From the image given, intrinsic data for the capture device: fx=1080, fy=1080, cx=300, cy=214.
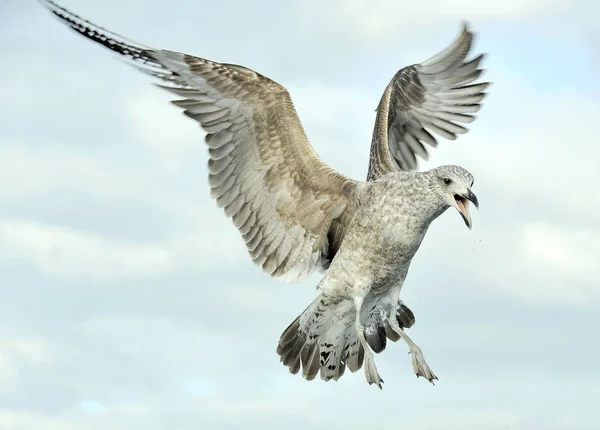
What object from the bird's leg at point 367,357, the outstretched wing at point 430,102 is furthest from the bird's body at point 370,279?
the outstretched wing at point 430,102

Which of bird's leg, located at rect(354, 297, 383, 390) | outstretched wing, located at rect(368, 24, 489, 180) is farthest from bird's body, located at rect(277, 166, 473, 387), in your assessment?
outstretched wing, located at rect(368, 24, 489, 180)

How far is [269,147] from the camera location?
10.8 metres

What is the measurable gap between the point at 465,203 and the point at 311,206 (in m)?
1.79

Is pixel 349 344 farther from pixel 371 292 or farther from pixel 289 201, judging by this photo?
pixel 289 201

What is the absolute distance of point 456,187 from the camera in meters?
9.92

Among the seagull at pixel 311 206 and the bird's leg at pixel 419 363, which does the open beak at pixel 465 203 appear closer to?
the seagull at pixel 311 206

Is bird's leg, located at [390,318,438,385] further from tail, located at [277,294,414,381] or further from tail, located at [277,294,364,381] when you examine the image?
tail, located at [277,294,364,381]

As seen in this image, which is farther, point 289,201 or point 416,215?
point 289,201

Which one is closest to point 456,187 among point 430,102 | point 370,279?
point 370,279

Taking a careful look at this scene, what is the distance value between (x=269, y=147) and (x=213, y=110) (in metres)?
0.66

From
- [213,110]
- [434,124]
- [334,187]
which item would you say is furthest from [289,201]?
[434,124]

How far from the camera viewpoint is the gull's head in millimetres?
9867

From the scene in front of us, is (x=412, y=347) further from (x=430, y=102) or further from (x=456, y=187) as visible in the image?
(x=430, y=102)

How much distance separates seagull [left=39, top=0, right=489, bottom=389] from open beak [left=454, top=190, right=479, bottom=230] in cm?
1
